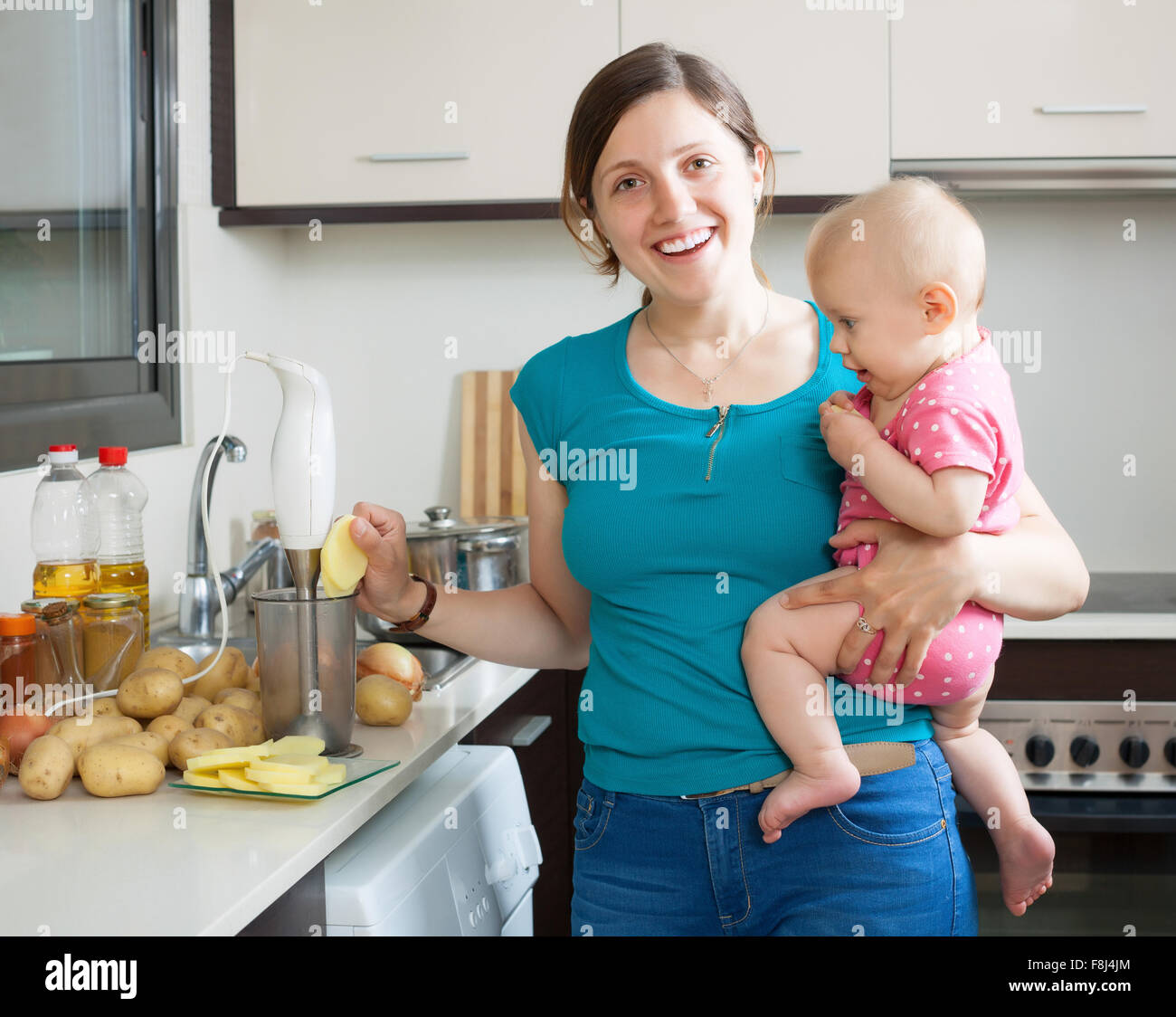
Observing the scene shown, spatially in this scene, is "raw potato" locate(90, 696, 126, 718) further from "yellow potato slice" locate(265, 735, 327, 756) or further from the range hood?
the range hood

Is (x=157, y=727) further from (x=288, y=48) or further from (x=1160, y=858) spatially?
(x=1160, y=858)

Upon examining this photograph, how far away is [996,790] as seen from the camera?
123cm

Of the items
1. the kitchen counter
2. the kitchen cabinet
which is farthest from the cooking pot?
the kitchen counter

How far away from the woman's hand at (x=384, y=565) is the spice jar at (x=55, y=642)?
33 cm

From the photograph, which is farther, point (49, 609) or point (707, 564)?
point (49, 609)

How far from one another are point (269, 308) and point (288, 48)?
0.54 m

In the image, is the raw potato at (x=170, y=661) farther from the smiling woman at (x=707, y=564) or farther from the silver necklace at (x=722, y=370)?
the silver necklace at (x=722, y=370)

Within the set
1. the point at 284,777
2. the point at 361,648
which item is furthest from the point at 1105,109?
the point at 284,777

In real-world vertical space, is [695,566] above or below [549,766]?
above

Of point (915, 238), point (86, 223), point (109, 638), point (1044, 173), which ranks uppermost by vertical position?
point (1044, 173)

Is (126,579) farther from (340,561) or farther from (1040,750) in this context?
(1040,750)

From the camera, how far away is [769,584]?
3.80 feet

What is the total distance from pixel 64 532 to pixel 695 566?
0.86m
